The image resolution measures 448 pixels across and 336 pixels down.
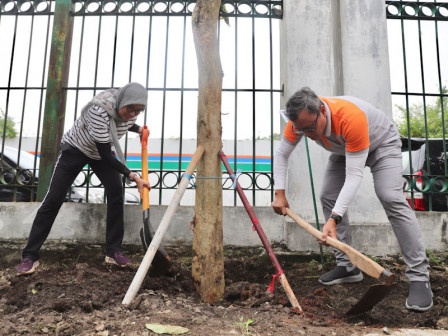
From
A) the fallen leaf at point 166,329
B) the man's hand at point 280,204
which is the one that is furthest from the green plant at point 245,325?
the man's hand at point 280,204

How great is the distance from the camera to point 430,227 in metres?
3.86

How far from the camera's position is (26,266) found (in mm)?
3018

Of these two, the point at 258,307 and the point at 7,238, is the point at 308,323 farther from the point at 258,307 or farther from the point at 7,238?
the point at 7,238

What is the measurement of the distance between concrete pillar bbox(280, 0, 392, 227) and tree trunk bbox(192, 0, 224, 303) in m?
1.27

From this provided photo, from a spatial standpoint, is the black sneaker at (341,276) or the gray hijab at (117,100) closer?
the gray hijab at (117,100)

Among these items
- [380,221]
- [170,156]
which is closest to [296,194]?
[380,221]

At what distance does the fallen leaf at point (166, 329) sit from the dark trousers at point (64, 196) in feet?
5.20

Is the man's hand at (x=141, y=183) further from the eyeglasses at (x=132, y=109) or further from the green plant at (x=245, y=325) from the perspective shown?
the green plant at (x=245, y=325)

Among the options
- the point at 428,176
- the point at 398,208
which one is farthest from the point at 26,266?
the point at 428,176

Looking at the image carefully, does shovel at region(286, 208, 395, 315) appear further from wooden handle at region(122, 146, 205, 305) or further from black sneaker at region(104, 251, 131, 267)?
black sneaker at region(104, 251, 131, 267)

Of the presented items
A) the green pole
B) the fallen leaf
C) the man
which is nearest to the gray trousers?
the man

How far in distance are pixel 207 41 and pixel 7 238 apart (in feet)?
9.48

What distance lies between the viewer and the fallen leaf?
5.93 feet

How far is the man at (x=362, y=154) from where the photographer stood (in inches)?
97.0
